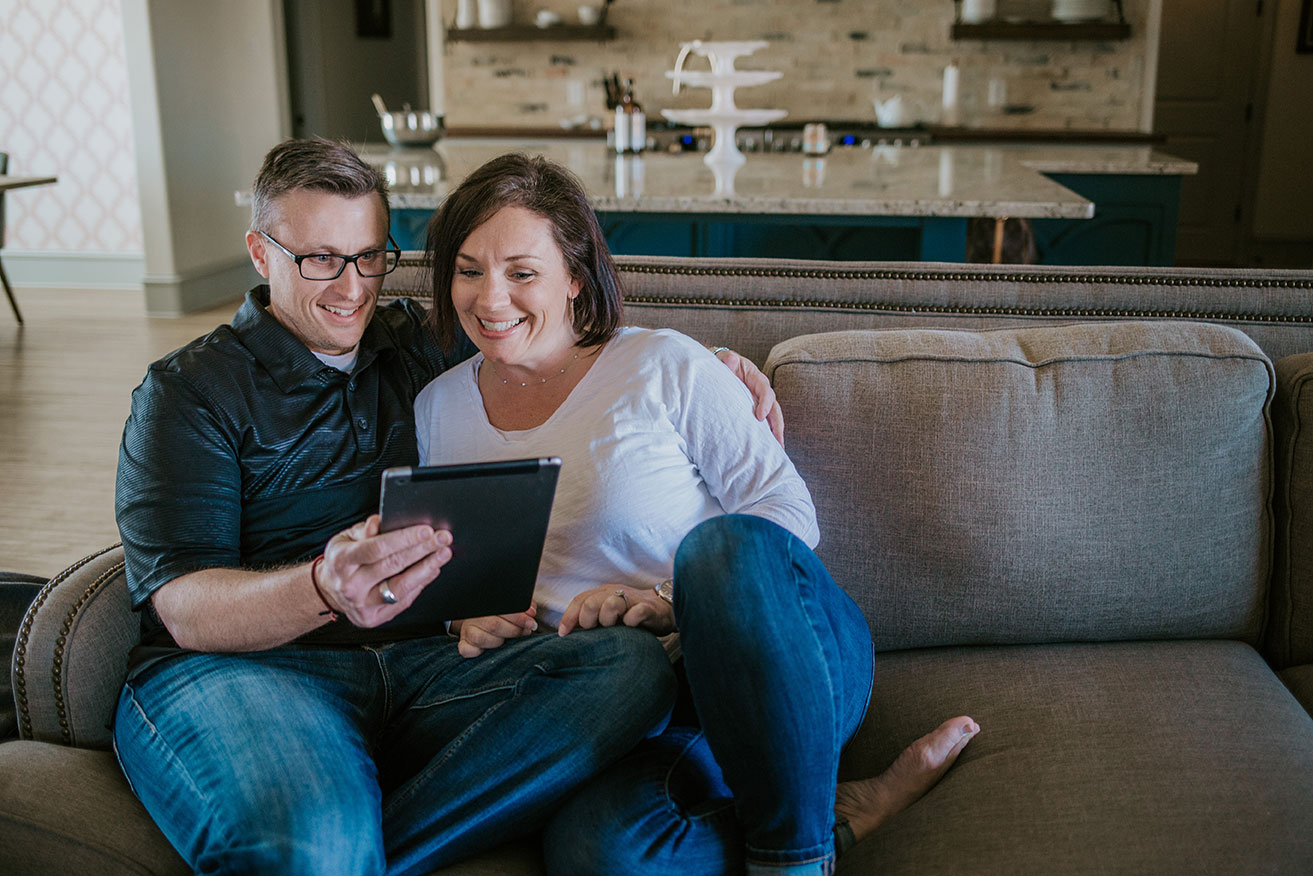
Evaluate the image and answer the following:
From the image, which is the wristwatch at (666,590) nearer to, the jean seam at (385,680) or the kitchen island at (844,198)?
the jean seam at (385,680)

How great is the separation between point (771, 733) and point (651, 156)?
3.44 metres

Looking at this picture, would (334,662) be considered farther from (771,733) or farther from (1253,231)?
(1253,231)

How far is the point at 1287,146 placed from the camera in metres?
6.82

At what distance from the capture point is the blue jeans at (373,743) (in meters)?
1.04

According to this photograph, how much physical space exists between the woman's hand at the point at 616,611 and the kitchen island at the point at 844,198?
1.74 metres

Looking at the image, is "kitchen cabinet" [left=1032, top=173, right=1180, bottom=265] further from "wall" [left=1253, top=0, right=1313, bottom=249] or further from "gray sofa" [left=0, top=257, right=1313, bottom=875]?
"wall" [left=1253, top=0, right=1313, bottom=249]

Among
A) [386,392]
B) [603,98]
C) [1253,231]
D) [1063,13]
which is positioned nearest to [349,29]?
[603,98]

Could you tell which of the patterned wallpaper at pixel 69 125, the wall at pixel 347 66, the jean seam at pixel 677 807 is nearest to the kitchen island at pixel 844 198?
the jean seam at pixel 677 807

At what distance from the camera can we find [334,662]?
1289 mm

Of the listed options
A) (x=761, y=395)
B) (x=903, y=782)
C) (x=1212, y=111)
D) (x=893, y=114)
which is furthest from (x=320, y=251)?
(x=1212, y=111)

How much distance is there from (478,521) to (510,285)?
41 cm

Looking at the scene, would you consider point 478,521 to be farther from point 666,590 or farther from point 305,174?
point 305,174

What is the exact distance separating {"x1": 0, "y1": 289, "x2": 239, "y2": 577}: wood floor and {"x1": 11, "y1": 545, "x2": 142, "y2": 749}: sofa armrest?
1.79 metres

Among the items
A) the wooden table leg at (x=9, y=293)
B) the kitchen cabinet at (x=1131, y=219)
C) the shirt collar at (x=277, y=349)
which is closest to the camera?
the shirt collar at (x=277, y=349)
